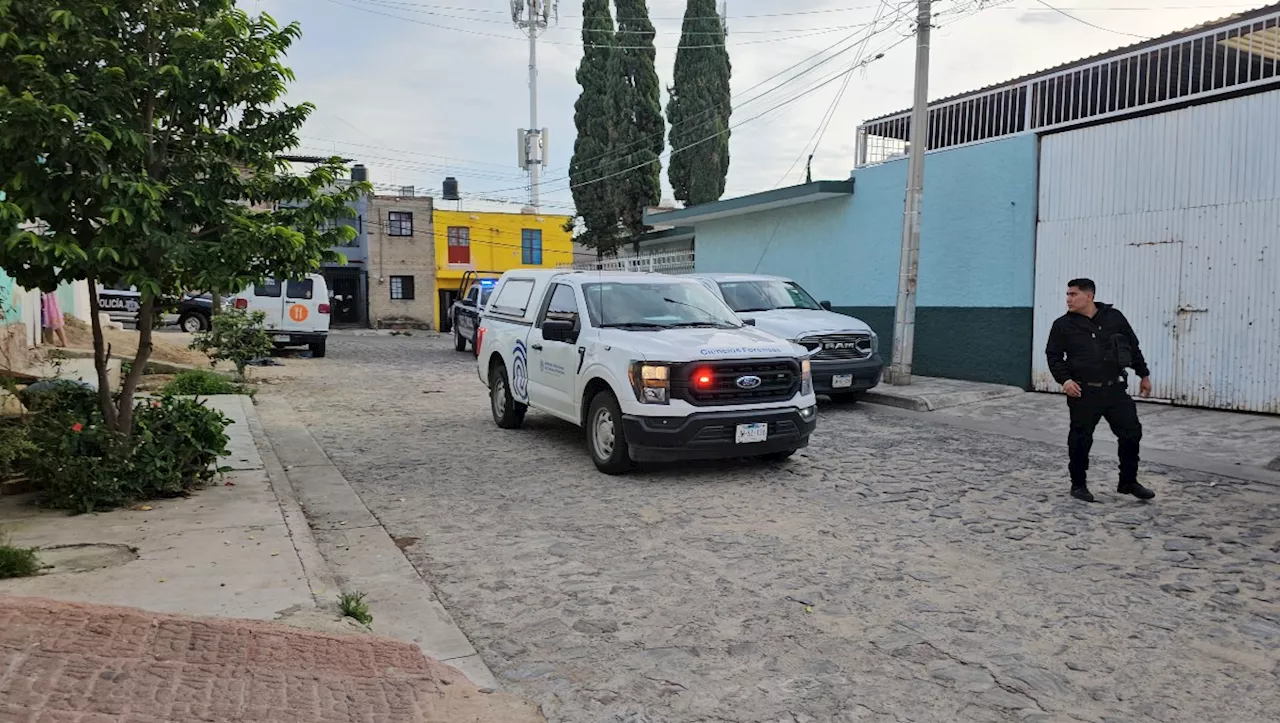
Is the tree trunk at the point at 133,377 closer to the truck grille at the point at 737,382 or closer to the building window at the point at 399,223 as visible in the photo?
the truck grille at the point at 737,382

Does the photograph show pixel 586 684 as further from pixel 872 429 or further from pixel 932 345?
pixel 932 345

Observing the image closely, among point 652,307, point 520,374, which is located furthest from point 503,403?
point 652,307

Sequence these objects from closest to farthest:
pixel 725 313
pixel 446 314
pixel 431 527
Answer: pixel 431 527 → pixel 725 313 → pixel 446 314

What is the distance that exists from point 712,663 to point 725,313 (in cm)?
533

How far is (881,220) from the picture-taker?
1664 cm

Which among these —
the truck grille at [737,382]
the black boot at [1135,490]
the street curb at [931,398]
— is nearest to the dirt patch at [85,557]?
the truck grille at [737,382]

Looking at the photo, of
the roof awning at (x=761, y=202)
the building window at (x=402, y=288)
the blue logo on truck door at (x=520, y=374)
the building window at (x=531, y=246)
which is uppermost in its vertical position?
the building window at (x=531, y=246)

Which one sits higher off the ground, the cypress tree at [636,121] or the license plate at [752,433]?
the cypress tree at [636,121]

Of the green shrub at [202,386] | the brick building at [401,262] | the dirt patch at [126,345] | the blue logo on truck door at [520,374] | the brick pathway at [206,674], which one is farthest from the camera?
the brick building at [401,262]

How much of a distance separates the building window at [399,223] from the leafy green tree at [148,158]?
39543 mm

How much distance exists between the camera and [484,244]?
46.5m

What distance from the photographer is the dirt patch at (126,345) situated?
48.5 ft

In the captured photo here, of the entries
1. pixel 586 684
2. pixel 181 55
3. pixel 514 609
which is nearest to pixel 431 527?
pixel 514 609

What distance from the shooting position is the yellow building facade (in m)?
45.6
